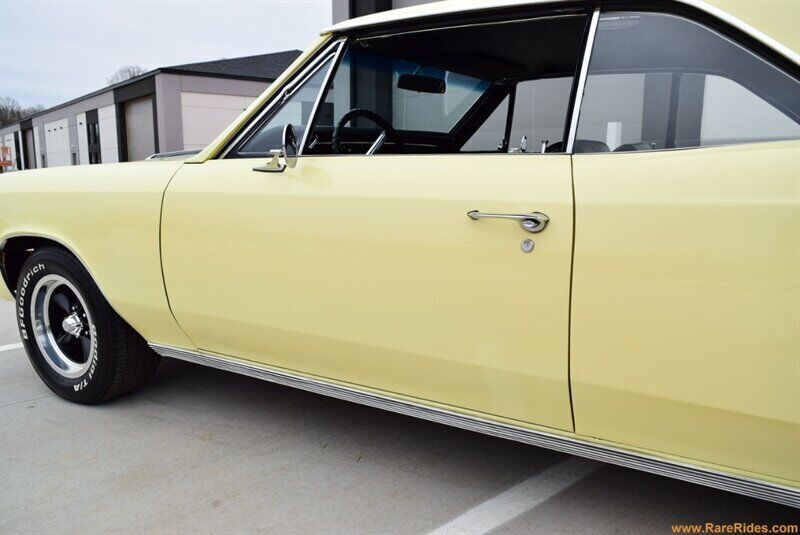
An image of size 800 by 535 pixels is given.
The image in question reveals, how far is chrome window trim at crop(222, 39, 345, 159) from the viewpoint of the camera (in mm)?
2443

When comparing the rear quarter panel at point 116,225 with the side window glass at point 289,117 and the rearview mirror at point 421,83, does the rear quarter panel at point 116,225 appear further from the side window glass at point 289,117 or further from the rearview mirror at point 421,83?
the rearview mirror at point 421,83

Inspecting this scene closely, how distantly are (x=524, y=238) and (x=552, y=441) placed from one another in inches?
23.5

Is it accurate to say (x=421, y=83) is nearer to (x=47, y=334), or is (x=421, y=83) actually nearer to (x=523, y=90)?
(x=523, y=90)

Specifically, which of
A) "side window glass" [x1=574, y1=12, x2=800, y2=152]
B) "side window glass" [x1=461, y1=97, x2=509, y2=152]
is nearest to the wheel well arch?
"side window glass" [x1=461, y1=97, x2=509, y2=152]

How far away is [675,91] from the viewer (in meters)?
1.75

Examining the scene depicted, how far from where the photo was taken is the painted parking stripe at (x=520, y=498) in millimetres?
2069

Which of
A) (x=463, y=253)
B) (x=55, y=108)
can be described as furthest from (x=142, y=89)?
(x=463, y=253)

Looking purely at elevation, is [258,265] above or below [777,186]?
below

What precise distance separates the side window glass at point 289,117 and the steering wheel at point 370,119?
15 centimetres

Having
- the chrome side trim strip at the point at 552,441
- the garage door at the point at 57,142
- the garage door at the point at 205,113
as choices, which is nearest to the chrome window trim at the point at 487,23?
the chrome side trim strip at the point at 552,441

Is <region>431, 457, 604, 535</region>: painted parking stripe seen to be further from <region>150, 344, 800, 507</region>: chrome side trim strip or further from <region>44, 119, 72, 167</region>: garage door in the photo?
<region>44, 119, 72, 167</region>: garage door

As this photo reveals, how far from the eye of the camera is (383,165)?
6.94 feet

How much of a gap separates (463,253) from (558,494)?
97cm

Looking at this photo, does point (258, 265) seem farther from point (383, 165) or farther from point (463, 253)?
point (463, 253)
